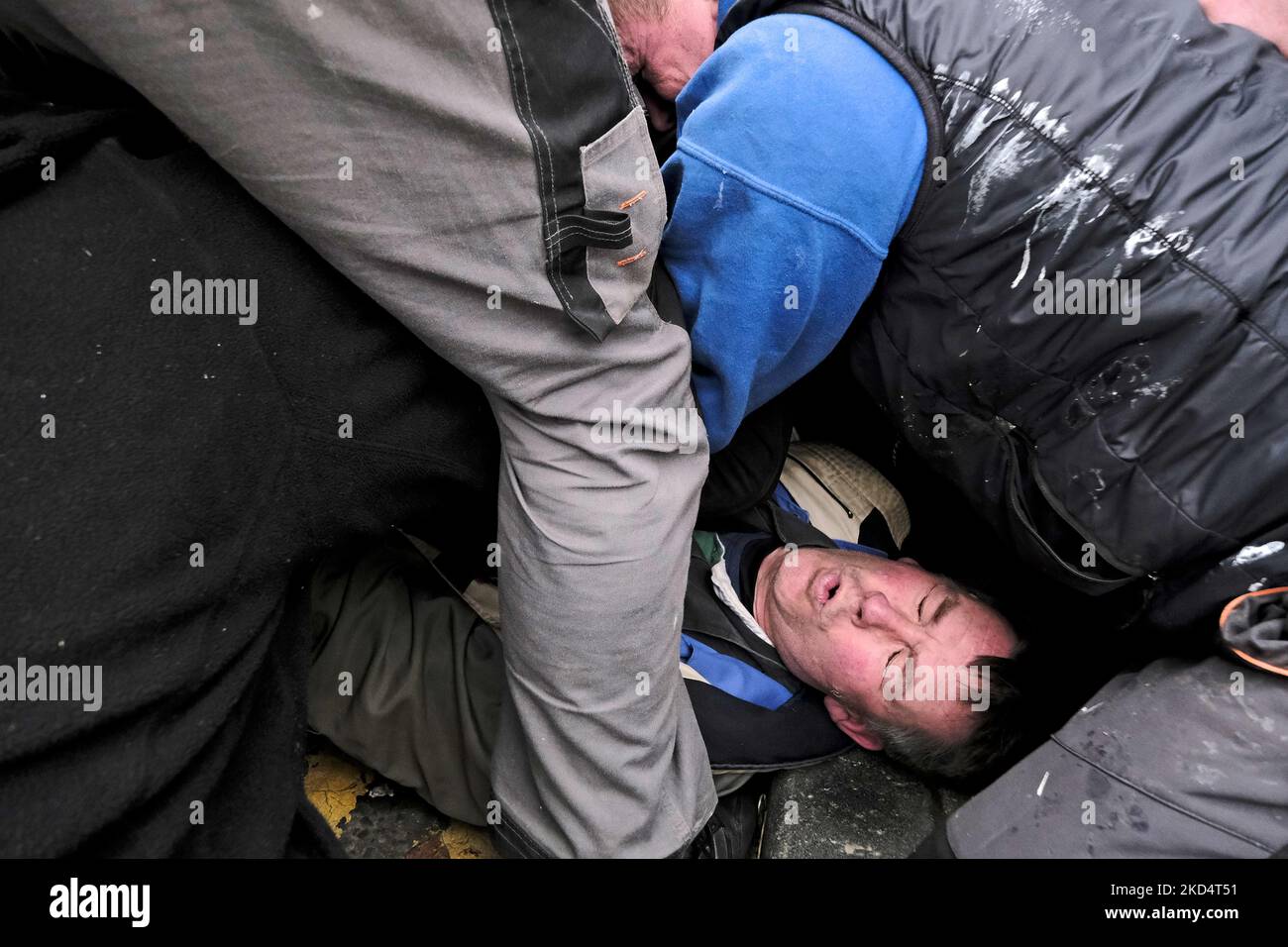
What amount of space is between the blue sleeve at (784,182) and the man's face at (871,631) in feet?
1.99

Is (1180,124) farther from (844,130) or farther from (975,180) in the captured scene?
(844,130)

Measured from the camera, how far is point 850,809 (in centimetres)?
178

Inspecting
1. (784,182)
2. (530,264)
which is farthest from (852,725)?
(530,264)

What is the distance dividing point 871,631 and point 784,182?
34.5 inches

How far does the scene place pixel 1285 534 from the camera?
1308 mm

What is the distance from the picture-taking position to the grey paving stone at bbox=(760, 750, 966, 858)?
169 cm

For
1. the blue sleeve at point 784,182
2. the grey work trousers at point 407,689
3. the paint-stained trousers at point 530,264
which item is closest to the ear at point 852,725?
the grey work trousers at point 407,689

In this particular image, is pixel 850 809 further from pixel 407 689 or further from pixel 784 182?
pixel 784 182

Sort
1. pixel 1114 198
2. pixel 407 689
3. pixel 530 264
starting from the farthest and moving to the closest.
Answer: pixel 407 689
pixel 1114 198
pixel 530 264

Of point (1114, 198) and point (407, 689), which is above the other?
point (1114, 198)

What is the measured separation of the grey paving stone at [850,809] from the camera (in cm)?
169

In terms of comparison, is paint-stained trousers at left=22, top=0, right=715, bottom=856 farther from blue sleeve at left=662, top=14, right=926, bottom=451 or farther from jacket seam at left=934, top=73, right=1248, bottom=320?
jacket seam at left=934, top=73, right=1248, bottom=320

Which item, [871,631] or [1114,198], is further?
[871,631]

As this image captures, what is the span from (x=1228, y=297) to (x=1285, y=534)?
1.07ft
